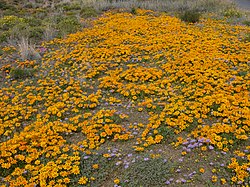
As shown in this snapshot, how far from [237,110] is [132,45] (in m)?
4.50

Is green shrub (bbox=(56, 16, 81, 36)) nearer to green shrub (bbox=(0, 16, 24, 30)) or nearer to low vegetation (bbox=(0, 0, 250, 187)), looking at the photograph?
low vegetation (bbox=(0, 0, 250, 187))

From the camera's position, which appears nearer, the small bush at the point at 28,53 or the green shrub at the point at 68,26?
the small bush at the point at 28,53

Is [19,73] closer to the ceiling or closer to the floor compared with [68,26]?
closer to the floor

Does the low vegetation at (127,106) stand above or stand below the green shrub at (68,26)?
below

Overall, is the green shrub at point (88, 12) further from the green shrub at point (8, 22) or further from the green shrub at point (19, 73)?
the green shrub at point (19, 73)

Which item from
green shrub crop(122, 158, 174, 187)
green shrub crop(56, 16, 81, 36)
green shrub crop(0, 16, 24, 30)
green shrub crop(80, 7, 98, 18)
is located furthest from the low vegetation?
green shrub crop(80, 7, 98, 18)

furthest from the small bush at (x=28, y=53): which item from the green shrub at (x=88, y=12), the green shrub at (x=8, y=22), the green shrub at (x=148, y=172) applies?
the green shrub at (x=148, y=172)

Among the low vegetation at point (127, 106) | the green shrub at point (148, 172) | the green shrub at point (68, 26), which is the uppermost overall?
the green shrub at point (68, 26)

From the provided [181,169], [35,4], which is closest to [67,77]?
[181,169]

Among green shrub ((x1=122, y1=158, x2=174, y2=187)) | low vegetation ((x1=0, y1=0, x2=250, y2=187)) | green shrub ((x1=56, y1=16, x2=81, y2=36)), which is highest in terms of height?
green shrub ((x1=56, y1=16, x2=81, y2=36))

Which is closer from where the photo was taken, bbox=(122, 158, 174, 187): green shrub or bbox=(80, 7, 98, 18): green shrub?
bbox=(122, 158, 174, 187): green shrub

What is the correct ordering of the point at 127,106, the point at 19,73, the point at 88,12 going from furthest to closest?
1. the point at 88,12
2. the point at 19,73
3. the point at 127,106

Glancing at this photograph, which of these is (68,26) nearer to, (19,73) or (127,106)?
(19,73)

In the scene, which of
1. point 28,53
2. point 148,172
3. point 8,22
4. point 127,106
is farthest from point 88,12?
point 148,172
